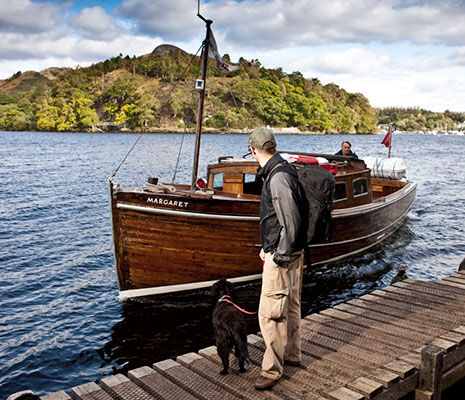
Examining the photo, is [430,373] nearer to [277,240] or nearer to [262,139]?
[277,240]

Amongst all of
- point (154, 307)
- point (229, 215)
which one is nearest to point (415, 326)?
point (229, 215)

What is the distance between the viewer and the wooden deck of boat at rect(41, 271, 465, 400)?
4863mm

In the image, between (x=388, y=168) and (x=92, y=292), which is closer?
(x=92, y=292)

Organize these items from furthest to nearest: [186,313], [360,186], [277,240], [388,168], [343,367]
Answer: [388,168], [360,186], [186,313], [343,367], [277,240]

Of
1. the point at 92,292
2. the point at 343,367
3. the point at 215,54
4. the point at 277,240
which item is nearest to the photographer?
the point at 277,240

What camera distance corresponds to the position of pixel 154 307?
1076 centimetres

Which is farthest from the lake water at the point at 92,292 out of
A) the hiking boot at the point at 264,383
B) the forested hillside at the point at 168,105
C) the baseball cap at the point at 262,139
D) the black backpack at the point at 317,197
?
the forested hillside at the point at 168,105

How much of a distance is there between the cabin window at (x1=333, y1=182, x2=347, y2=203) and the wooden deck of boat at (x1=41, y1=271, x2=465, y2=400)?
6138mm

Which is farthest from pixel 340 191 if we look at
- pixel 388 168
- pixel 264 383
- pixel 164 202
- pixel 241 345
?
pixel 264 383

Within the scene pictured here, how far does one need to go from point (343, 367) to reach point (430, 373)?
97 cm

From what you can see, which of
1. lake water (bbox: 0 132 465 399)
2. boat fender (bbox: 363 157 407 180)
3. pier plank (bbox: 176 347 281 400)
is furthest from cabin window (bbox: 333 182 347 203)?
pier plank (bbox: 176 347 281 400)

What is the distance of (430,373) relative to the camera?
522 cm

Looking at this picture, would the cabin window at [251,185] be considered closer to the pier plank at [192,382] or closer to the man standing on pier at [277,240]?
the pier plank at [192,382]

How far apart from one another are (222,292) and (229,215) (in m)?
4.91
